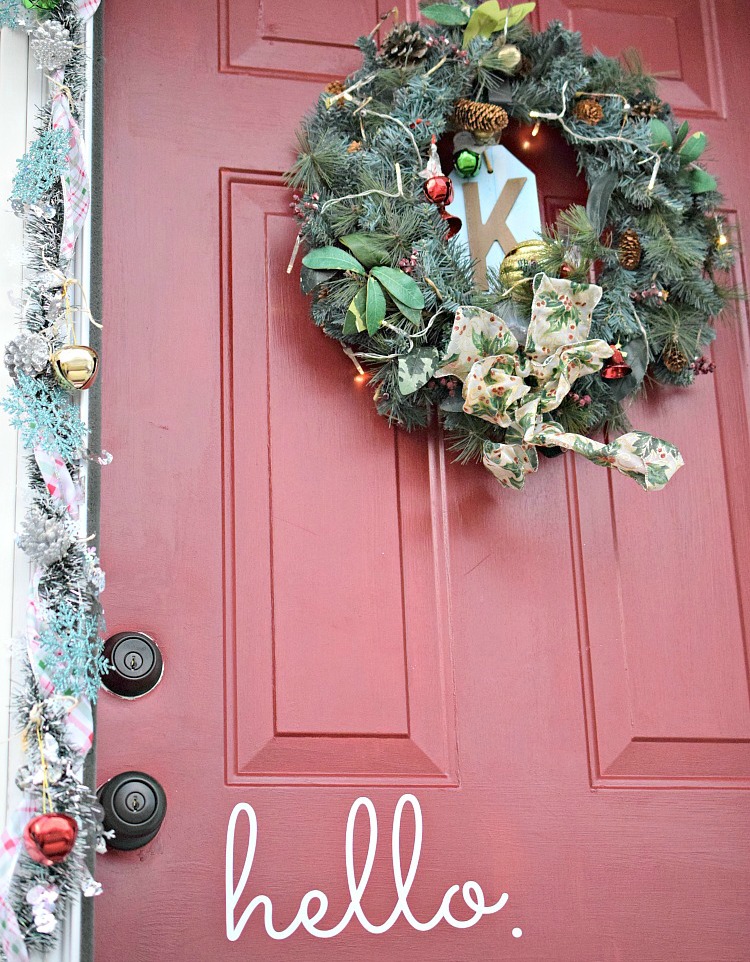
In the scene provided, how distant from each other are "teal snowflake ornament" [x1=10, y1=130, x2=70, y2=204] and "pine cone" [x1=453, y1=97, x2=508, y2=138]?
58 cm

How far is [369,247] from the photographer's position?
1.73m

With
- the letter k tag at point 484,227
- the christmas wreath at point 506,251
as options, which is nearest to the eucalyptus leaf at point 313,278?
the christmas wreath at point 506,251

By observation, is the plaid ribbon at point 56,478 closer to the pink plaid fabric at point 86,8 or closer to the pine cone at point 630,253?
the pink plaid fabric at point 86,8

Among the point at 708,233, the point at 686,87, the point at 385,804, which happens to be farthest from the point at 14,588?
the point at 686,87

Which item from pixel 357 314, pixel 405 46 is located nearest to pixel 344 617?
pixel 357 314

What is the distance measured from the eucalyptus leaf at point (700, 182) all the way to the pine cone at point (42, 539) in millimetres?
1090

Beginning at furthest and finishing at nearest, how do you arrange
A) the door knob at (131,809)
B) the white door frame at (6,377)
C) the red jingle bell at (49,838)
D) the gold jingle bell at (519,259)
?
the gold jingle bell at (519,259) → the door knob at (131,809) → the white door frame at (6,377) → the red jingle bell at (49,838)

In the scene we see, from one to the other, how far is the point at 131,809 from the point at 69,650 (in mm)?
247

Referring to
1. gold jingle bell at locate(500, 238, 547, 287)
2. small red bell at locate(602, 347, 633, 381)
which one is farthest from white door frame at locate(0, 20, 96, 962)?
small red bell at locate(602, 347, 633, 381)

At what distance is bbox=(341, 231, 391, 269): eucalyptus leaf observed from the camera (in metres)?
1.73

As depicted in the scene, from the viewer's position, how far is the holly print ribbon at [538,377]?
1.67 metres

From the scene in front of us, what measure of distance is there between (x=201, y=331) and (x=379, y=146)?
1.21 ft

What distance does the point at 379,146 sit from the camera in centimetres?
178

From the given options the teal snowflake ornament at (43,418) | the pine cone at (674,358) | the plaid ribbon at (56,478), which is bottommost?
the plaid ribbon at (56,478)
